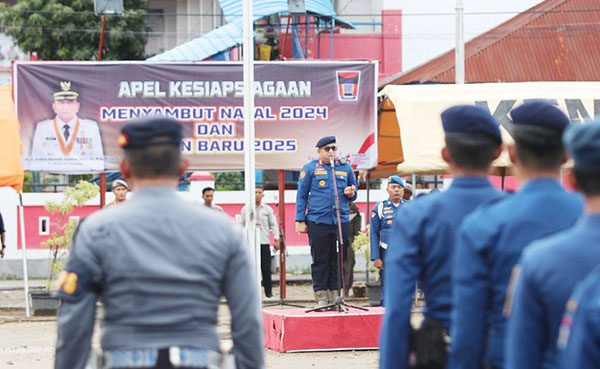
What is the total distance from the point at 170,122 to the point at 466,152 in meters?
1.38

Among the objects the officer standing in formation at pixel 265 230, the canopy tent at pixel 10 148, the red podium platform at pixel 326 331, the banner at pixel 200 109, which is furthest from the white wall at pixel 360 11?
the red podium platform at pixel 326 331

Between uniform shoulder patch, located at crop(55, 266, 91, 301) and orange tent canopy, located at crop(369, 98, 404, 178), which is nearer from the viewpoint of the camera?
uniform shoulder patch, located at crop(55, 266, 91, 301)

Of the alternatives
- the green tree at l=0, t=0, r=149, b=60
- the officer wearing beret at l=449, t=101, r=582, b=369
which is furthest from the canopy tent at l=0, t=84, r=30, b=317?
the green tree at l=0, t=0, r=149, b=60

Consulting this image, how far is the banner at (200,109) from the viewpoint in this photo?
18.6m

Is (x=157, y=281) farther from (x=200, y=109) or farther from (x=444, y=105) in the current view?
(x=200, y=109)

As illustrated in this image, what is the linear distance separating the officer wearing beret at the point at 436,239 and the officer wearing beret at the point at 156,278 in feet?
2.68

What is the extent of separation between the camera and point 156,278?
197 inches

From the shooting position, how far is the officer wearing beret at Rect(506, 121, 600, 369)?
4.13 meters

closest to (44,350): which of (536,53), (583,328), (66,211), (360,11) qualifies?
(66,211)

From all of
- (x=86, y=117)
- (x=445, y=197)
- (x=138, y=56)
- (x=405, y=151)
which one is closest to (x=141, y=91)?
(x=86, y=117)

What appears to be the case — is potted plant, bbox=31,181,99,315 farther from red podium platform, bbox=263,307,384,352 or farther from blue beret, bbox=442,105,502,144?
blue beret, bbox=442,105,502,144

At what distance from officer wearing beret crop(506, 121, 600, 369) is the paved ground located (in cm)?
803

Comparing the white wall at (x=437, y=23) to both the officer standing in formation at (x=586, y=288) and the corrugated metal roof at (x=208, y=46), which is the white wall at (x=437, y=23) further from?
the officer standing in formation at (x=586, y=288)

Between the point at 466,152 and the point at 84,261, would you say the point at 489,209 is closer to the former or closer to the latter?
the point at 466,152
